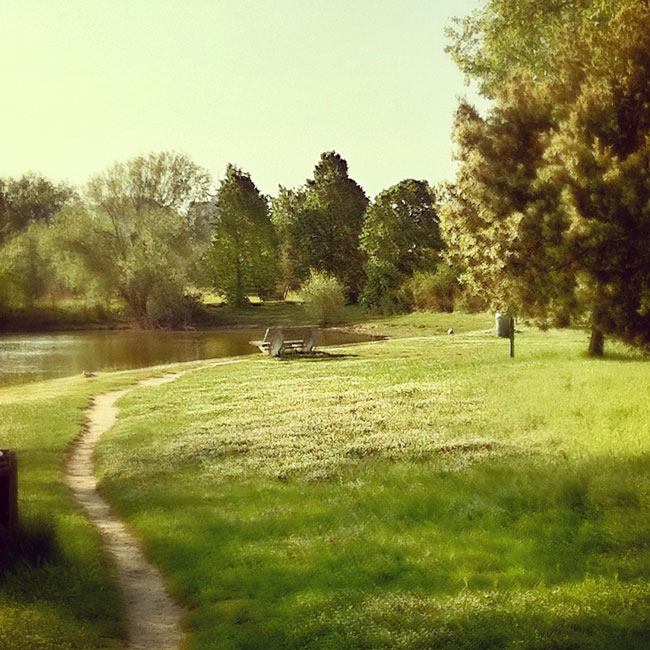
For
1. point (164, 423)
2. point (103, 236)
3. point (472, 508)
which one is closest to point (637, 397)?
point (472, 508)

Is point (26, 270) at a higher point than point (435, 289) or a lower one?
higher

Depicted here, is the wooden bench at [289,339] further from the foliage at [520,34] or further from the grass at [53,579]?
the grass at [53,579]

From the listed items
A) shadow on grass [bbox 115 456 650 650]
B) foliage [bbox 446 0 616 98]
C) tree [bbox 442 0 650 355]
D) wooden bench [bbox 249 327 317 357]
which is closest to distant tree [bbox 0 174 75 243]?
wooden bench [bbox 249 327 317 357]

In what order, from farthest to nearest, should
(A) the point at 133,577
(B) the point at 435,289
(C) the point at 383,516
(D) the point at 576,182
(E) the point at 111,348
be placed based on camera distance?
(B) the point at 435,289 → (E) the point at 111,348 → (D) the point at 576,182 → (C) the point at 383,516 → (A) the point at 133,577

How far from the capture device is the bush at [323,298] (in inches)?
2347

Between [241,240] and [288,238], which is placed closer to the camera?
[241,240]

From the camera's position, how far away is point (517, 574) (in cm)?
757

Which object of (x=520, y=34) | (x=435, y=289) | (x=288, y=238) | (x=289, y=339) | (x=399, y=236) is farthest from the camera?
(x=288, y=238)

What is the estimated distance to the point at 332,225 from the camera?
7938 centimetres

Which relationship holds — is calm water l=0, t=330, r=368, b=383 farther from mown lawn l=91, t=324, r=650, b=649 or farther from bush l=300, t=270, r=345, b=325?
mown lawn l=91, t=324, r=650, b=649

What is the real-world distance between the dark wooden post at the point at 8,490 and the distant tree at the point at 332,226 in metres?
70.0

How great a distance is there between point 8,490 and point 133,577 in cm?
173

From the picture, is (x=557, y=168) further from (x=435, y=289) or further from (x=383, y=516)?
(x=435, y=289)

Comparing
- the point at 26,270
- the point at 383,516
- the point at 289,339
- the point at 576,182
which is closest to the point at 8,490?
the point at 383,516
